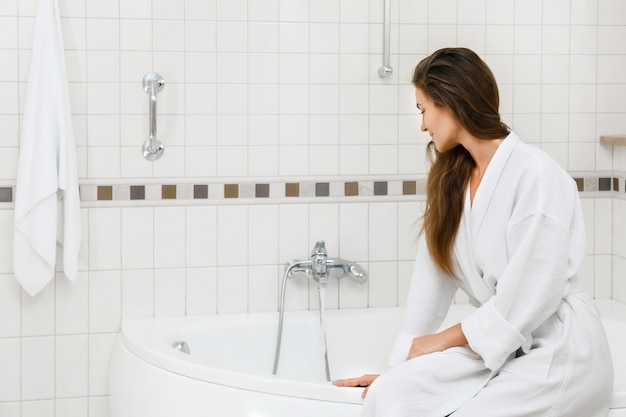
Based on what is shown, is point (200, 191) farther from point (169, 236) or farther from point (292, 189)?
point (292, 189)

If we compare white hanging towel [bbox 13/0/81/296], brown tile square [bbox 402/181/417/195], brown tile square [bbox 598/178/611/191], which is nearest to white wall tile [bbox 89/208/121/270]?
white hanging towel [bbox 13/0/81/296]

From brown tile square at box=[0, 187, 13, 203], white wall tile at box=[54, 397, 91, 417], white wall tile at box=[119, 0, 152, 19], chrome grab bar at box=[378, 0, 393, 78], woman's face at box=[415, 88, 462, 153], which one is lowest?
white wall tile at box=[54, 397, 91, 417]

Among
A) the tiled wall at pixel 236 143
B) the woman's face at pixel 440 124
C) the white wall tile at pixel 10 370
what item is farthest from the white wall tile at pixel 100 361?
the woman's face at pixel 440 124

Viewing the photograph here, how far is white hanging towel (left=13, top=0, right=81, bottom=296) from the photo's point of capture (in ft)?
9.73

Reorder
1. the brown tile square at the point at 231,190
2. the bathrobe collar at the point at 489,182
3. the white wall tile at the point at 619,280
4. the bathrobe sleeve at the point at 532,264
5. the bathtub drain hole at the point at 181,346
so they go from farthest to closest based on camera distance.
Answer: the white wall tile at the point at 619,280, the brown tile square at the point at 231,190, the bathtub drain hole at the point at 181,346, the bathrobe collar at the point at 489,182, the bathrobe sleeve at the point at 532,264

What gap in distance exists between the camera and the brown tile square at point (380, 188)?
3.30 metres

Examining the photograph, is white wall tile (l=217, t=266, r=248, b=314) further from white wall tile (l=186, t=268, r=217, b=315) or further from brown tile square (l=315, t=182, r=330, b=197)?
brown tile square (l=315, t=182, r=330, b=197)

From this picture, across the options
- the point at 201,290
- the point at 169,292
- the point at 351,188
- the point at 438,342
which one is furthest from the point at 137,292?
the point at 438,342

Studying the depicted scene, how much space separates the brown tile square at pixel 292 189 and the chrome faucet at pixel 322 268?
19cm

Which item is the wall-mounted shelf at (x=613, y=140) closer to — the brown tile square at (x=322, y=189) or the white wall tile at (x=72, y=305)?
the brown tile square at (x=322, y=189)

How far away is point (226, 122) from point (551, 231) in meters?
1.45

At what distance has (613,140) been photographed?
3.36 metres

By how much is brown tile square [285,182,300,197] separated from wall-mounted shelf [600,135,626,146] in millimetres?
1177

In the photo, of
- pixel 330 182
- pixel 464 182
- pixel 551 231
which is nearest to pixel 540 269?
pixel 551 231
